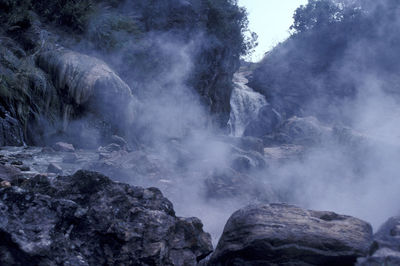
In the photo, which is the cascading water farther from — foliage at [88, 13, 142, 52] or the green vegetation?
the green vegetation

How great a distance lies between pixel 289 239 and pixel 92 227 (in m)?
1.11

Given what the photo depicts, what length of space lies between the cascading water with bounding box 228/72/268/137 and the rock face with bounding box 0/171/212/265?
14.0 meters

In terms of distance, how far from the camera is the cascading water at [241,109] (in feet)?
54.3

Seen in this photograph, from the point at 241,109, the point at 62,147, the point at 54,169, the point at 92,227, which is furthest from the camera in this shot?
the point at 241,109

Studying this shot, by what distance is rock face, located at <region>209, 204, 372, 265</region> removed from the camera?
6.25 ft

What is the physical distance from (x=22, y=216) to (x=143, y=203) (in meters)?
0.73

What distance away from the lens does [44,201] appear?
5.53 ft

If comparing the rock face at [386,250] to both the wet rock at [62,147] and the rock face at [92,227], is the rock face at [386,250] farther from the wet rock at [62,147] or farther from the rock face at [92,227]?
the wet rock at [62,147]

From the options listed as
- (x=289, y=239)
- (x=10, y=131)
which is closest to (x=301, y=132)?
(x=10, y=131)

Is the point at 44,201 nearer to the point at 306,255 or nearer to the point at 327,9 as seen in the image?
the point at 306,255

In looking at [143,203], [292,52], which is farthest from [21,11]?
[292,52]

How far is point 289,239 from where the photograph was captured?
1959 millimetres

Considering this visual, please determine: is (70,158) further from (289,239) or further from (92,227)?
(289,239)

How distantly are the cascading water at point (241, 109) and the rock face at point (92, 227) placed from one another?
46.0ft
